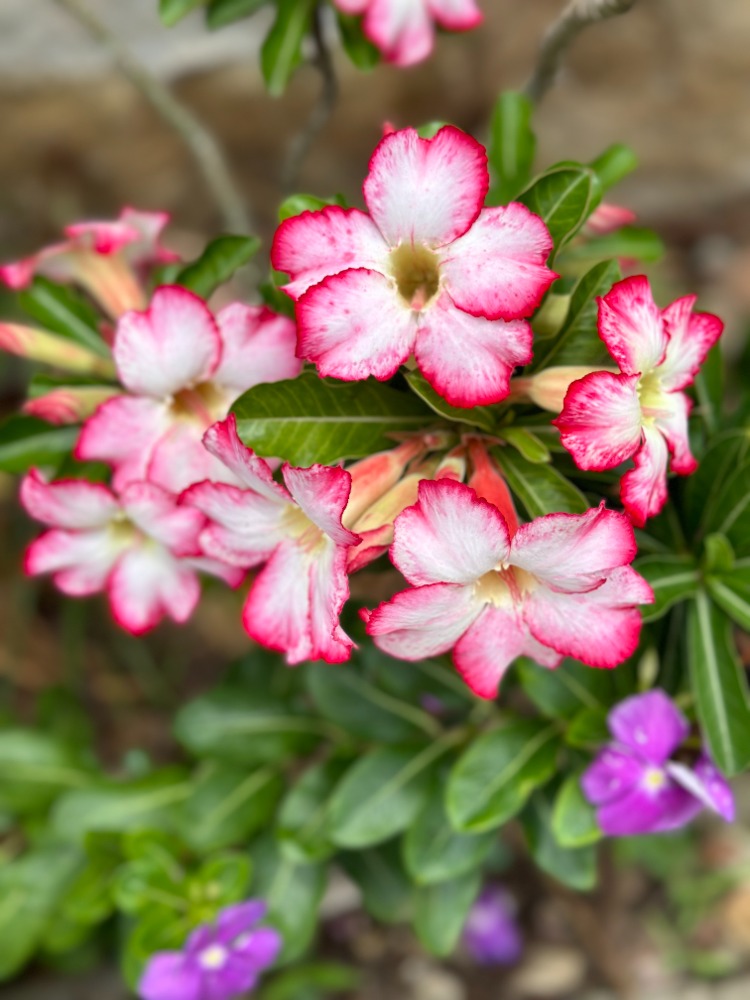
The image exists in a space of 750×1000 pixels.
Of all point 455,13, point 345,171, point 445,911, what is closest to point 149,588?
point 445,911

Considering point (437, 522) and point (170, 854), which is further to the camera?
point (170, 854)

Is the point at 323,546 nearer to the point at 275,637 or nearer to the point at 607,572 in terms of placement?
the point at 275,637

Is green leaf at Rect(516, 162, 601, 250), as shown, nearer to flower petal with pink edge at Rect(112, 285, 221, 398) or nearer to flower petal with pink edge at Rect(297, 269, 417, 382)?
flower petal with pink edge at Rect(297, 269, 417, 382)

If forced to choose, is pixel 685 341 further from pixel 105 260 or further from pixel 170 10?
pixel 170 10

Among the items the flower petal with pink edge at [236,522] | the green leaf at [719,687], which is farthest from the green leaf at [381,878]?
the flower petal with pink edge at [236,522]

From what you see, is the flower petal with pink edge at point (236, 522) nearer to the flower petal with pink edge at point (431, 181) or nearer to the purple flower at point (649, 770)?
the flower petal with pink edge at point (431, 181)

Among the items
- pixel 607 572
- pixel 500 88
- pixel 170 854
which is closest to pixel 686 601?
pixel 607 572
